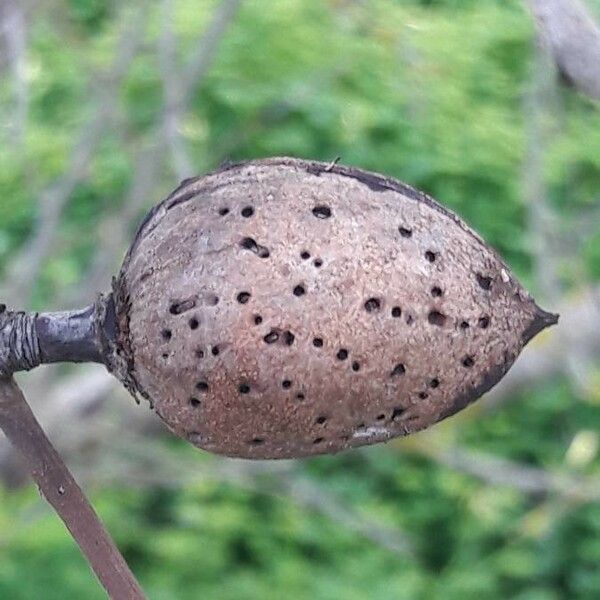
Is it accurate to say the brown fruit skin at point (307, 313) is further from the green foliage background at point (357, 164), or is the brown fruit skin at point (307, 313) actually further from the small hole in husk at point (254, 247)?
the green foliage background at point (357, 164)

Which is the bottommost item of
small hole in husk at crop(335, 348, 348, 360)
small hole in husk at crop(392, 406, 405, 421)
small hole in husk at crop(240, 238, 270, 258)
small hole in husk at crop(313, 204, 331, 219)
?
small hole in husk at crop(392, 406, 405, 421)

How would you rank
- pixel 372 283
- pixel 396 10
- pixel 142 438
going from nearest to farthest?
pixel 372 283
pixel 142 438
pixel 396 10

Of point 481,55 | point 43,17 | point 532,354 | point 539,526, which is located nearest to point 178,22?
point 43,17

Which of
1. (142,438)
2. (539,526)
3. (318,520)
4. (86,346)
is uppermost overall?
(86,346)

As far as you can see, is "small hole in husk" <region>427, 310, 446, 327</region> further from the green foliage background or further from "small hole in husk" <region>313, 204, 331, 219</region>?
the green foliage background

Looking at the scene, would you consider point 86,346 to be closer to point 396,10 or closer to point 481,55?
point 396,10

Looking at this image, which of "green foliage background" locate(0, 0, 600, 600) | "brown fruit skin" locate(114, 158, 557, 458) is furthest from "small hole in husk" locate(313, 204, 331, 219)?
"green foliage background" locate(0, 0, 600, 600)
